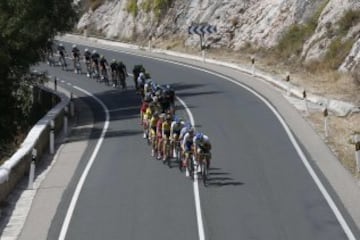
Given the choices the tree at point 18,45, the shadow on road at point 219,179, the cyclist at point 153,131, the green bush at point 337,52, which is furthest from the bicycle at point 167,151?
the green bush at point 337,52

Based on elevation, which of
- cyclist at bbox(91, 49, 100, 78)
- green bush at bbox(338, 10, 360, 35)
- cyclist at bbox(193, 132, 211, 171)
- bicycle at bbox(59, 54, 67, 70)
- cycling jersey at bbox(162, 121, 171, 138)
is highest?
green bush at bbox(338, 10, 360, 35)

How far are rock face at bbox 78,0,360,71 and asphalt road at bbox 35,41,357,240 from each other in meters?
11.9

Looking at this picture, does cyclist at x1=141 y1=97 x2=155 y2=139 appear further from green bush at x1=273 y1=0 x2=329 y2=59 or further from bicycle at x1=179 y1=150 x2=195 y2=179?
green bush at x1=273 y1=0 x2=329 y2=59

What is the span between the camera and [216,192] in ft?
61.0

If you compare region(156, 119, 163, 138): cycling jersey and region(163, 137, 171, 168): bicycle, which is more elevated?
region(156, 119, 163, 138): cycling jersey

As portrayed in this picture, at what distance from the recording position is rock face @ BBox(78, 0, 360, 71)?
134 ft

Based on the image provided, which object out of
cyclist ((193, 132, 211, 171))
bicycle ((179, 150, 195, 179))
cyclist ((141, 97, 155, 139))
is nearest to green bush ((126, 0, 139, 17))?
cyclist ((141, 97, 155, 139))

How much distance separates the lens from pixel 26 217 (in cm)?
1722

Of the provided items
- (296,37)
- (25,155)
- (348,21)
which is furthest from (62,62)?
(25,155)

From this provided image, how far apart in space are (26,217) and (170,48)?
3550 cm

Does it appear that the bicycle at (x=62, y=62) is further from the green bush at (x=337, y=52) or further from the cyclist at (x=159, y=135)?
the cyclist at (x=159, y=135)

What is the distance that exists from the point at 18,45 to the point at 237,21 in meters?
21.1

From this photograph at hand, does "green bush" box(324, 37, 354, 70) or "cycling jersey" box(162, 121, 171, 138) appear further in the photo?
"green bush" box(324, 37, 354, 70)

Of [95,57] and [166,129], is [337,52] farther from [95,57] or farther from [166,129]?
[166,129]
